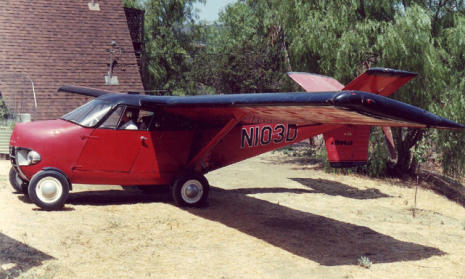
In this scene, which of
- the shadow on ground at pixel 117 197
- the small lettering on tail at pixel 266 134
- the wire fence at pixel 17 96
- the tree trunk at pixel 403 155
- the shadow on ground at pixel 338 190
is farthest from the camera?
the wire fence at pixel 17 96

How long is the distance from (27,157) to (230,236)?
409 cm

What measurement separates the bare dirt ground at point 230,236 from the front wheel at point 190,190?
0.91ft

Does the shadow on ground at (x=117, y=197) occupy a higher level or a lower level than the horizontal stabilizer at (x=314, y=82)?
lower

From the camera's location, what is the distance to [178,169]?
1048 cm

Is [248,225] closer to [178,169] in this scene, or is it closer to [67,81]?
[178,169]

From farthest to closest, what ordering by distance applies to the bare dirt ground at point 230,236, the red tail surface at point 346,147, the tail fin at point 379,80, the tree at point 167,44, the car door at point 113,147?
the tree at point 167,44, the tail fin at point 379,80, the red tail surface at point 346,147, the car door at point 113,147, the bare dirt ground at point 230,236

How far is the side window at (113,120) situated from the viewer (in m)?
9.58

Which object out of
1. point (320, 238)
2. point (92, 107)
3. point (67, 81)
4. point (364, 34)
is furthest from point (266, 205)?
point (67, 81)

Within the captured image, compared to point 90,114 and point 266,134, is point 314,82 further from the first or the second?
point 90,114

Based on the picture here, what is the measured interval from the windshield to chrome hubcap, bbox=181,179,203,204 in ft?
7.27

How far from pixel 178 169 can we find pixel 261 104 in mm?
3984

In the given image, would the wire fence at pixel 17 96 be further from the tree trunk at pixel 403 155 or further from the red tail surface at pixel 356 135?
the tree trunk at pixel 403 155

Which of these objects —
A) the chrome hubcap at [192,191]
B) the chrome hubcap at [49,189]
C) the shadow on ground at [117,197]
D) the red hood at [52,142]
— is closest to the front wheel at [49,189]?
the chrome hubcap at [49,189]

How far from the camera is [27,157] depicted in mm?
8977
